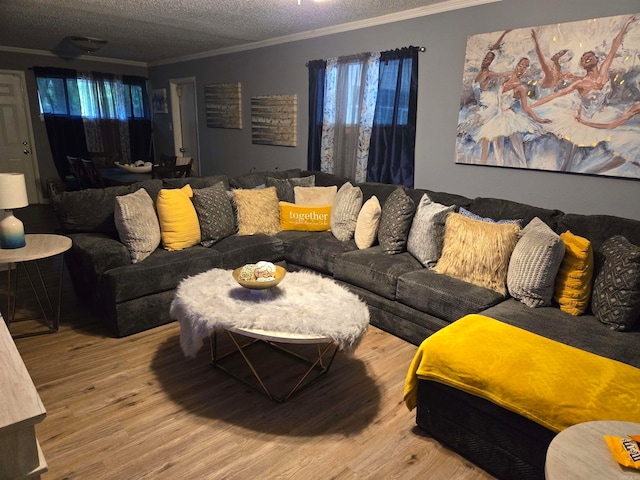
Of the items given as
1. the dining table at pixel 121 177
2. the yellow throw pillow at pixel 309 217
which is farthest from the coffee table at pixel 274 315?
the dining table at pixel 121 177

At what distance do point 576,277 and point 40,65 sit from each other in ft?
26.2

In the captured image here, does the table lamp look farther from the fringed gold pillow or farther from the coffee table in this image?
the fringed gold pillow

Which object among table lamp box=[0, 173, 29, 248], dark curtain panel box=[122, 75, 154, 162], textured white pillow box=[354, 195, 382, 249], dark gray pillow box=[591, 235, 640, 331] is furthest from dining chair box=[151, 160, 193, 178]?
dark gray pillow box=[591, 235, 640, 331]

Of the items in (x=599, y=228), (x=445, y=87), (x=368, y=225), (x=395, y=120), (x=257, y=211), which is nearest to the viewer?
(x=599, y=228)

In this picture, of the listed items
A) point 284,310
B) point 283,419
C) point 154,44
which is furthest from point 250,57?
point 283,419

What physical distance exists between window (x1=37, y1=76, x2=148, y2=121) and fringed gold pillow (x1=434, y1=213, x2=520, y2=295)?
22.4 ft

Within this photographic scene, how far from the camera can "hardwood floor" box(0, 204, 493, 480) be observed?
1863 millimetres

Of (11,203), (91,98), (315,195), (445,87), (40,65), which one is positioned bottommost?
(315,195)

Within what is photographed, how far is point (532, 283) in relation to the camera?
2.48m

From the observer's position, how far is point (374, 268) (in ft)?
10.2

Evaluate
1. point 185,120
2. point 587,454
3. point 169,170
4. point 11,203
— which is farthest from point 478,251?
point 185,120

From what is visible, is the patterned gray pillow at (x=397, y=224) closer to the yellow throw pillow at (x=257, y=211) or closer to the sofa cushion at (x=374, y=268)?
the sofa cushion at (x=374, y=268)

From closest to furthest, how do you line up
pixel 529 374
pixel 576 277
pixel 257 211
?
pixel 529 374
pixel 576 277
pixel 257 211

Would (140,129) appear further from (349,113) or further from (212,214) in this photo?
(212,214)
